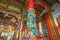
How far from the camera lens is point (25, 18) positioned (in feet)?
6.84

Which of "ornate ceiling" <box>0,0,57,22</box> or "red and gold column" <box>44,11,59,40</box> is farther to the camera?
"ornate ceiling" <box>0,0,57,22</box>

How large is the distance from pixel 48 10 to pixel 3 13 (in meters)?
0.84

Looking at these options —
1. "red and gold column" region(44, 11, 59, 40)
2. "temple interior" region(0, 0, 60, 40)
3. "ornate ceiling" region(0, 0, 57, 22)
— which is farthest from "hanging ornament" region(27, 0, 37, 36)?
"red and gold column" region(44, 11, 59, 40)

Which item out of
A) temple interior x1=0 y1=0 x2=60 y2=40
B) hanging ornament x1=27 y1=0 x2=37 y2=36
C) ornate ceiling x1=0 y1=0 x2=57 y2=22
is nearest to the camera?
hanging ornament x1=27 y1=0 x2=37 y2=36

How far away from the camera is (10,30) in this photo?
2.22 m

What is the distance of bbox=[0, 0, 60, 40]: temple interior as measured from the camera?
2000 mm

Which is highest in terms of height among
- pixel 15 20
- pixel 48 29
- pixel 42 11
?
pixel 42 11

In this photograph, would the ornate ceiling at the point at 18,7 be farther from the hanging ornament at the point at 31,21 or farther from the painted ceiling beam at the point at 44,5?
the hanging ornament at the point at 31,21

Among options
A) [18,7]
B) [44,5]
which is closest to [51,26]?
[44,5]

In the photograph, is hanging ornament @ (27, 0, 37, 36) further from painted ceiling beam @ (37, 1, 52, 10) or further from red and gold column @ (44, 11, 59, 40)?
red and gold column @ (44, 11, 59, 40)

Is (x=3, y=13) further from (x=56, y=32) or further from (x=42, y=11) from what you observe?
(x=56, y=32)

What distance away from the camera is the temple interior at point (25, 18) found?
2000 millimetres

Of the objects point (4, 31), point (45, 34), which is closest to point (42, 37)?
point (45, 34)

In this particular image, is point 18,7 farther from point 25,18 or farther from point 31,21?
point 31,21
